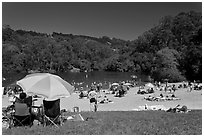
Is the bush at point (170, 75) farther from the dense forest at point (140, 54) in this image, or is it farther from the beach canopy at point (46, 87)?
the beach canopy at point (46, 87)

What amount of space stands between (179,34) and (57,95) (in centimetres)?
6188

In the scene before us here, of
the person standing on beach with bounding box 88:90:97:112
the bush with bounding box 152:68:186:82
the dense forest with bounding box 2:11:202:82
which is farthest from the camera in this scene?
the dense forest with bounding box 2:11:202:82

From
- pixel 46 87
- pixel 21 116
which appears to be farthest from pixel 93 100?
pixel 21 116

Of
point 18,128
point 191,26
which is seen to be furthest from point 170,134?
point 191,26

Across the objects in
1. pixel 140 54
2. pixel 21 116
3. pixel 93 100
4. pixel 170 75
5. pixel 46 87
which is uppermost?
pixel 140 54

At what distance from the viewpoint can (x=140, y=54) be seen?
236 ft

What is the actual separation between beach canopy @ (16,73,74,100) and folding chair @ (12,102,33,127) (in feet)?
1.32

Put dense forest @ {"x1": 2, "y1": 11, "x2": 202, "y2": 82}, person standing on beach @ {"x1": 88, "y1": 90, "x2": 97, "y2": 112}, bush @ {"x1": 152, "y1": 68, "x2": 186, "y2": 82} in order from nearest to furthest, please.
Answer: person standing on beach @ {"x1": 88, "y1": 90, "x2": 97, "y2": 112}
bush @ {"x1": 152, "y1": 68, "x2": 186, "y2": 82}
dense forest @ {"x1": 2, "y1": 11, "x2": 202, "y2": 82}

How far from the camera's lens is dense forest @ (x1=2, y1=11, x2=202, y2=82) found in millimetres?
47000

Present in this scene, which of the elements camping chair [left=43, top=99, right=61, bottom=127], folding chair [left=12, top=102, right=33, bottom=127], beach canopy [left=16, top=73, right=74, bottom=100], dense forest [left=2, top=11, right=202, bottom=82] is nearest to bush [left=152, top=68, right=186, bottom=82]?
dense forest [left=2, top=11, right=202, bottom=82]

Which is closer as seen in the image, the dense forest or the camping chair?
the camping chair

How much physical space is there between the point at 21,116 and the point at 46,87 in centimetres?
92

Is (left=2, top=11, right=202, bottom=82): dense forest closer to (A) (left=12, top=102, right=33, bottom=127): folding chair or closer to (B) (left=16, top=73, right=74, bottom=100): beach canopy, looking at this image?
(B) (left=16, top=73, right=74, bottom=100): beach canopy

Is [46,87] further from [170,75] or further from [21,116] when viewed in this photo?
[170,75]
